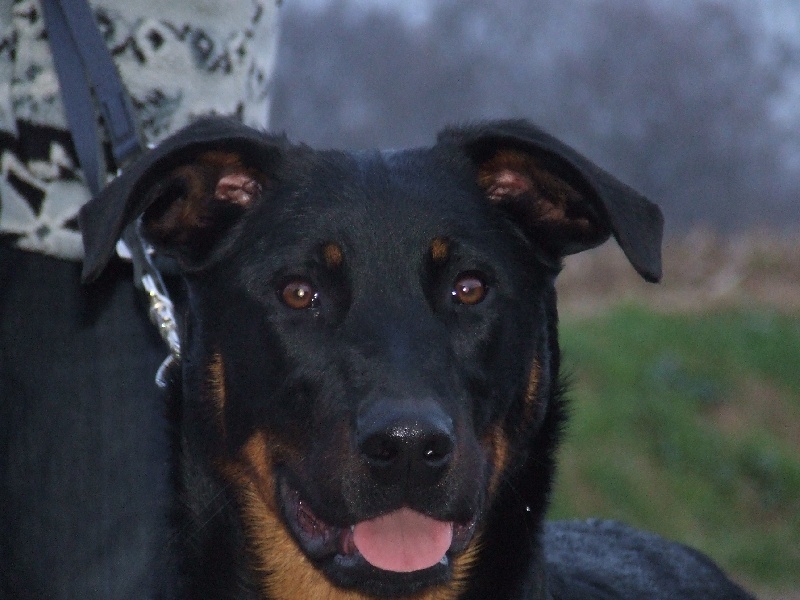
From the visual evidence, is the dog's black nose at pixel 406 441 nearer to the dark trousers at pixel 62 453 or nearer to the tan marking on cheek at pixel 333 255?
the tan marking on cheek at pixel 333 255

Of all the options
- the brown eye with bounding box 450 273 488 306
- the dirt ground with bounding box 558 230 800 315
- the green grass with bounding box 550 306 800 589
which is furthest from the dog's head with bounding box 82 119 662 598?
the dirt ground with bounding box 558 230 800 315

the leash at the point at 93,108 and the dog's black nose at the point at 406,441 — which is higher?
the leash at the point at 93,108

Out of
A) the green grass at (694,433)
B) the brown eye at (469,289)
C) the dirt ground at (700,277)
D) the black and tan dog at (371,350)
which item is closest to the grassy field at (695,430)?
the green grass at (694,433)

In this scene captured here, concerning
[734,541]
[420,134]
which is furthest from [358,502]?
[420,134]

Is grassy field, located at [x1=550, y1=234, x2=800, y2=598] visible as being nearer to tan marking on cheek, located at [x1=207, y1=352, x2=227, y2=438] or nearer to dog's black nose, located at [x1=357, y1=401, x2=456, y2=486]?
tan marking on cheek, located at [x1=207, y1=352, x2=227, y2=438]

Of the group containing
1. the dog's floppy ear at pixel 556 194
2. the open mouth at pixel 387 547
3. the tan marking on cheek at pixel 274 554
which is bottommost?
the tan marking on cheek at pixel 274 554

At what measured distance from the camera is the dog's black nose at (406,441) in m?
2.47

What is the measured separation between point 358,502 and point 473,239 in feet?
2.61

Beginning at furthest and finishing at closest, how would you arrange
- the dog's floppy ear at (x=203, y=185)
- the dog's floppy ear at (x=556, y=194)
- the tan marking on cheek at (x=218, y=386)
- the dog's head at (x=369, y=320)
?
the tan marking on cheek at (x=218, y=386), the dog's floppy ear at (x=203, y=185), the dog's floppy ear at (x=556, y=194), the dog's head at (x=369, y=320)

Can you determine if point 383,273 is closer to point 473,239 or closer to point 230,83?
point 473,239

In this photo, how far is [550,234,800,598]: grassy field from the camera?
9.20m

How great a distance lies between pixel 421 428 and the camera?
247 centimetres

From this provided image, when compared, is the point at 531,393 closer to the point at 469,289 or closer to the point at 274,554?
the point at 469,289

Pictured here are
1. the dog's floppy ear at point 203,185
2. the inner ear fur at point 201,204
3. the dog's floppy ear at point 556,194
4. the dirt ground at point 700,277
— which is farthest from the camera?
the dirt ground at point 700,277
